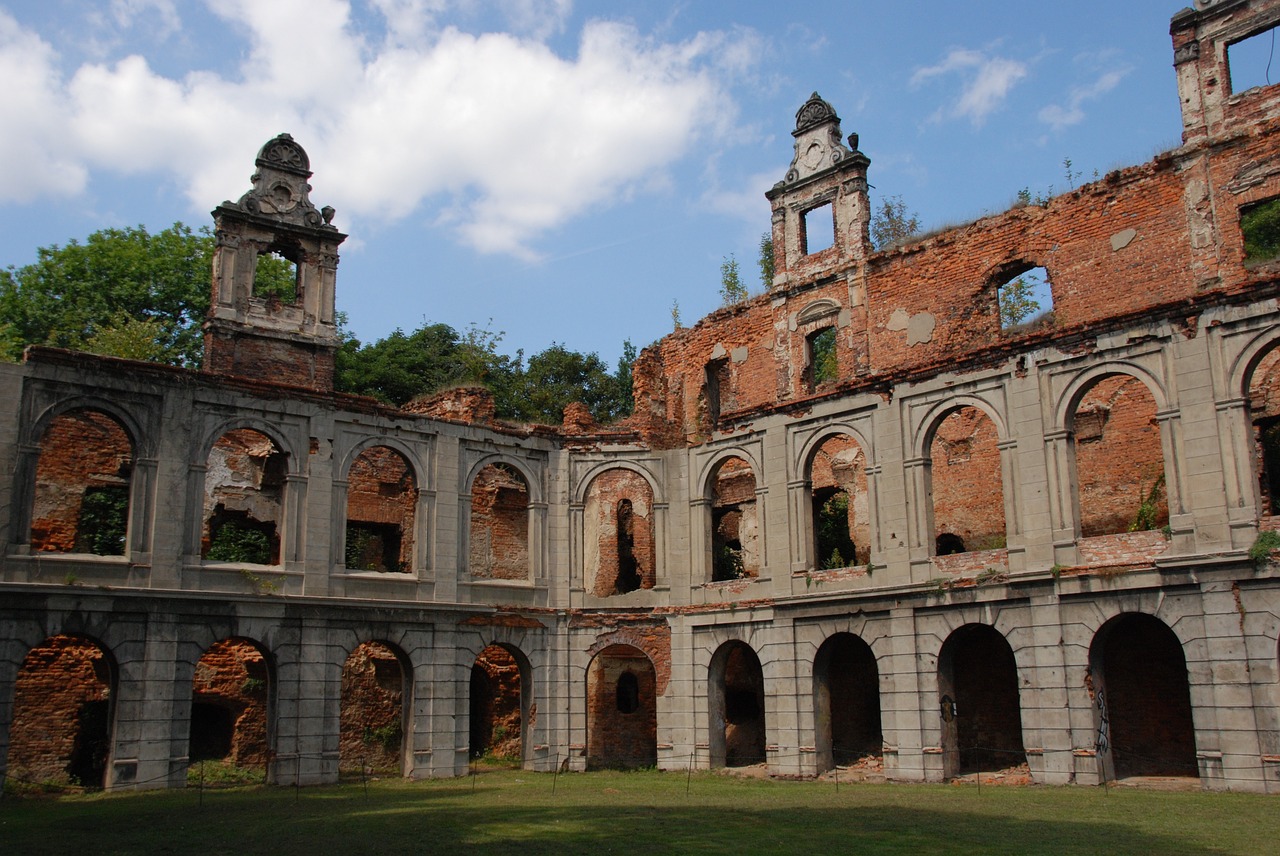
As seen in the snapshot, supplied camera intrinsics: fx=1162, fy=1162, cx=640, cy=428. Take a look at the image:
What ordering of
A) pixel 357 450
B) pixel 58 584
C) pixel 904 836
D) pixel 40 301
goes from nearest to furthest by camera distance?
pixel 904 836 < pixel 58 584 < pixel 357 450 < pixel 40 301

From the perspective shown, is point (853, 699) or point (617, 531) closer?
point (853, 699)

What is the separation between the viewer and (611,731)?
96.5ft

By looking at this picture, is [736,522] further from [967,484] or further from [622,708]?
[967,484]

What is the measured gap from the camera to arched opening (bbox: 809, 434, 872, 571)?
99.5 ft

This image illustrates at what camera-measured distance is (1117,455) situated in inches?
1025

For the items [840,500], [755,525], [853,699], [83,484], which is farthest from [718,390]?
[83,484]

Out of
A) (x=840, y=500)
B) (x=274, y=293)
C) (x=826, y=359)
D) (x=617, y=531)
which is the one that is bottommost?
(x=617, y=531)

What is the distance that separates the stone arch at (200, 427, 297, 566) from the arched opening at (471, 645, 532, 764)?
615 centimetres

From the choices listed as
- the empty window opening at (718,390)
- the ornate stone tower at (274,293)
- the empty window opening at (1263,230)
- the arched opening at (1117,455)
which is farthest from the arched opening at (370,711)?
the empty window opening at (1263,230)

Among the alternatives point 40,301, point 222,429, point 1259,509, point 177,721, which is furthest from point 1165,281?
point 40,301

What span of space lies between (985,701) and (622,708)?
32.1 ft

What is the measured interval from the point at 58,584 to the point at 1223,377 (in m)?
21.0

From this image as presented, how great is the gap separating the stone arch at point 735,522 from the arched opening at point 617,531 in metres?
2.02

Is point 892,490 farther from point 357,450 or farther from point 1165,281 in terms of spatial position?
point 357,450
